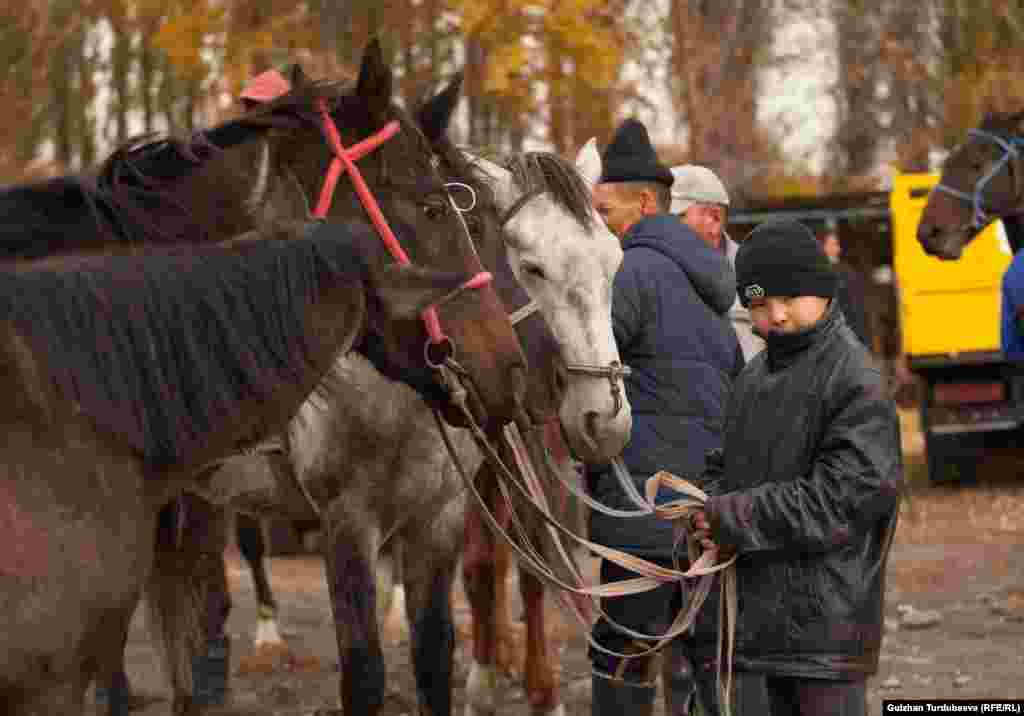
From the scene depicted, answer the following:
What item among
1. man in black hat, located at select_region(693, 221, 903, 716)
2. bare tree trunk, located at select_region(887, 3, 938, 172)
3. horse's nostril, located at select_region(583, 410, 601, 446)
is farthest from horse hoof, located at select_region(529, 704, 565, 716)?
bare tree trunk, located at select_region(887, 3, 938, 172)

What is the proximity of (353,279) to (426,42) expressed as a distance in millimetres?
10789

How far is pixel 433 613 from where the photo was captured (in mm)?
5918

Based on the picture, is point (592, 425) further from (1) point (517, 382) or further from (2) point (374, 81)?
(2) point (374, 81)

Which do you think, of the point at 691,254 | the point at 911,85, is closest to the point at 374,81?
the point at 691,254

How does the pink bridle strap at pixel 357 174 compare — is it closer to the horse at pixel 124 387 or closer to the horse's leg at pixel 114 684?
the horse at pixel 124 387

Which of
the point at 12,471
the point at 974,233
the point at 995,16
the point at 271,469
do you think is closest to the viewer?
the point at 12,471

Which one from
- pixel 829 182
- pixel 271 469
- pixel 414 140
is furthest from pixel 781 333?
pixel 829 182

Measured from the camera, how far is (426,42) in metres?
13.8

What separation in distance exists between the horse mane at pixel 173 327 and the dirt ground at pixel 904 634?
4142 millimetres

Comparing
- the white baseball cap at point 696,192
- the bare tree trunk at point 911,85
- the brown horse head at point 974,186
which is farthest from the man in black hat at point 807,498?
the bare tree trunk at point 911,85

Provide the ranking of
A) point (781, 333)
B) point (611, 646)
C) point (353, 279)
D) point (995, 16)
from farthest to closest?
point (995, 16) < point (611, 646) < point (781, 333) < point (353, 279)

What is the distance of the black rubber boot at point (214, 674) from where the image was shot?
728 cm

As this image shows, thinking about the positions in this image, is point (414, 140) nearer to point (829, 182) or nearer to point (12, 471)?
point (12, 471)

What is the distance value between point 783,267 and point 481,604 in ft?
11.8
